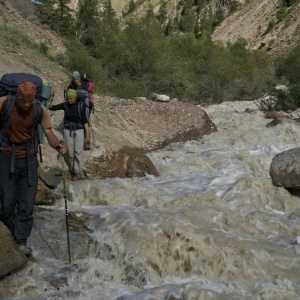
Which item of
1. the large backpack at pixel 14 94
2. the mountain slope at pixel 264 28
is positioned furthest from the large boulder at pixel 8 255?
the mountain slope at pixel 264 28

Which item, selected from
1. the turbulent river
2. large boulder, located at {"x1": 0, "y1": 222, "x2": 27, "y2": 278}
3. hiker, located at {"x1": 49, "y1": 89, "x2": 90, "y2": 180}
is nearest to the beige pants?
hiker, located at {"x1": 49, "y1": 89, "x2": 90, "y2": 180}

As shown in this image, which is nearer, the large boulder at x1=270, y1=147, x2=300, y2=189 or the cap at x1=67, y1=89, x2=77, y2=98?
the cap at x1=67, y1=89, x2=77, y2=98

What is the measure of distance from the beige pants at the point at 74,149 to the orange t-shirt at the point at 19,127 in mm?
3255

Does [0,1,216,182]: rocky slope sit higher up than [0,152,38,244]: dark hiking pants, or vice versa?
[0,1,216,182]: rocky slope

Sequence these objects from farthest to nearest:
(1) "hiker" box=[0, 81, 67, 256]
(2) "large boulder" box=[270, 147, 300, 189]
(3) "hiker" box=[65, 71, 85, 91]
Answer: (3) "hiker" box=[65, 71, 85, 91]
(2) "large boulder" box=[270, 147, 300, 189]
(1) "hiker" box=[0, 81, 67, 256]

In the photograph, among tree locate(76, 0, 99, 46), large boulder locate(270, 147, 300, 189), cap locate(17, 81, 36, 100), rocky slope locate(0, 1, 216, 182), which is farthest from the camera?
tree locate(76, 0, 99, 46)

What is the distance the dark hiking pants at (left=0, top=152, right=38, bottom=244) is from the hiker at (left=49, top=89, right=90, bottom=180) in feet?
9.55

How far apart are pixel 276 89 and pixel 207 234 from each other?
45.1 feet

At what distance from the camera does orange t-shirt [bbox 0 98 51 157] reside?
448cm

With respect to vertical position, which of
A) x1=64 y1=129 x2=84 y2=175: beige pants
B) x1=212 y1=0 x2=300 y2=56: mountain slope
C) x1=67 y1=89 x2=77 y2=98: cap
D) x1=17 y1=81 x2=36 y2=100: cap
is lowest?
x1=64 y1=129 x2=84 y2=175: beige pants

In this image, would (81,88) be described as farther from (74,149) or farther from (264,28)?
(264,28)

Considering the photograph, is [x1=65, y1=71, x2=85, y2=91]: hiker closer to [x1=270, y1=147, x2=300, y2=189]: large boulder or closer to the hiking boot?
the hiking boot

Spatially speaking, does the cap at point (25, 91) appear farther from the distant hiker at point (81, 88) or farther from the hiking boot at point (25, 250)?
the distant hiker at point (81, 88)

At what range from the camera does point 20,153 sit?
462 cm
